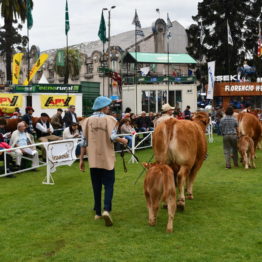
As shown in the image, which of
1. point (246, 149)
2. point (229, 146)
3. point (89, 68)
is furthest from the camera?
point (89, 68)

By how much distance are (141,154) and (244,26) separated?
37132 mm

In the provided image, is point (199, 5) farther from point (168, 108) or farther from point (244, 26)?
point (168, 108)

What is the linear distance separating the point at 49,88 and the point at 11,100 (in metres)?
2.49

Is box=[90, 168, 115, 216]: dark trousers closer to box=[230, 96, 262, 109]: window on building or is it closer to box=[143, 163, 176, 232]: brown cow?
box=[143, 163, 176, 232]: brown cow

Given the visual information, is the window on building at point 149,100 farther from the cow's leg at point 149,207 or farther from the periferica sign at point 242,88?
the cow's leg at point 149,207

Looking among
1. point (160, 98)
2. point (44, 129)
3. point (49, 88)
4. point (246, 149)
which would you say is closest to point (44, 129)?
point (44, 129)

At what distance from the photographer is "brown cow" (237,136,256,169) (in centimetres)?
1173

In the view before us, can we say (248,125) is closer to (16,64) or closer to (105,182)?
(105,182)

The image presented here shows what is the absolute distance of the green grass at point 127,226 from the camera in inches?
201

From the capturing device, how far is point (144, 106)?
34688 mm

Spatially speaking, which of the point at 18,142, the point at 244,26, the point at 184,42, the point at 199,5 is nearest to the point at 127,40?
the point at 184,42

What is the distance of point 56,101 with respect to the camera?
2567cm

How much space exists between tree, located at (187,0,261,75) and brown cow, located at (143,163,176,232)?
42.7m

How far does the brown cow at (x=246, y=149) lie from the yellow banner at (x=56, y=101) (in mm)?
15832
